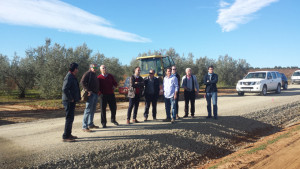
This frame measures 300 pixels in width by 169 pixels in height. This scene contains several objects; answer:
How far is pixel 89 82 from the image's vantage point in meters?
6.12

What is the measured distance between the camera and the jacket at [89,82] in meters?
6.07

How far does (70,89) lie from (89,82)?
75 centimetres

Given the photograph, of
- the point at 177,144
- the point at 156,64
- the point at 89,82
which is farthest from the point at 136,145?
the point at 156,64

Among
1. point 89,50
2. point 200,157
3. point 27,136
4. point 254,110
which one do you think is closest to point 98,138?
point 27,136

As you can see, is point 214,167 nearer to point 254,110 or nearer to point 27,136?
point 27,136

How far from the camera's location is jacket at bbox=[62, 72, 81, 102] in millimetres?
5332

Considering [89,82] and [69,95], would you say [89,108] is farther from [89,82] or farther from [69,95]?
[69,95]

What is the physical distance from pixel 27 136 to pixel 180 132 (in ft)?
15.2

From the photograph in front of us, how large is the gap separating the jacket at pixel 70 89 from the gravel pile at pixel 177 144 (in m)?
1.33

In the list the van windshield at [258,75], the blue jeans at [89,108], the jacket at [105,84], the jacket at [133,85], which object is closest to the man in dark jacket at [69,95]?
the blue jeans at [89,108]

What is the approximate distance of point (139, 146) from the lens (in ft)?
19.0

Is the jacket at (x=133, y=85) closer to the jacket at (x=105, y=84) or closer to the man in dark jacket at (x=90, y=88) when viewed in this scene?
the jacket at (x=105, y=84)

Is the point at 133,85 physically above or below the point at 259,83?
below

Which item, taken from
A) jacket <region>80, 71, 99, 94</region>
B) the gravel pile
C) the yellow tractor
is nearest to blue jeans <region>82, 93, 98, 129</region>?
jacket <region>80, 71, 99, 94</region>
